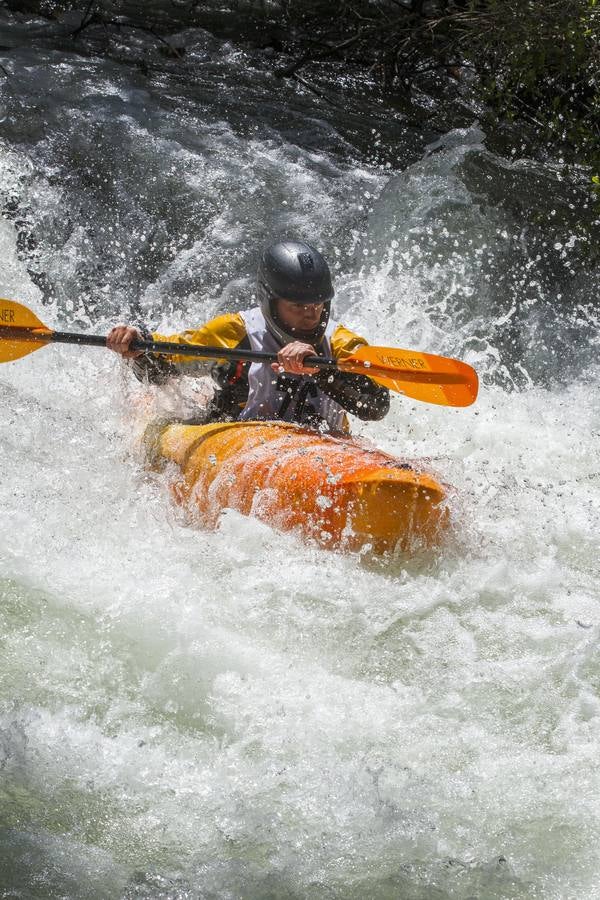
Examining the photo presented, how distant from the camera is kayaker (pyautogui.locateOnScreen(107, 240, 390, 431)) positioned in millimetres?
4172

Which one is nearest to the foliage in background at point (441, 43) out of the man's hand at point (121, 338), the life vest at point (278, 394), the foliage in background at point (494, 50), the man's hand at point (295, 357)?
the foliage in background at point (494, 50)

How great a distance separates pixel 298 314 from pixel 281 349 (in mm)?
181

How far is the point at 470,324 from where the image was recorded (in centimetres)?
639

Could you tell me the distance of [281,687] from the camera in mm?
3221

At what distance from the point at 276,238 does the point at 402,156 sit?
131 centimetres

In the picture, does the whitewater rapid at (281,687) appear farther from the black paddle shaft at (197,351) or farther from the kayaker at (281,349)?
the black paddle shaft at (197,351)

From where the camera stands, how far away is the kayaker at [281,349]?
417 centimetres

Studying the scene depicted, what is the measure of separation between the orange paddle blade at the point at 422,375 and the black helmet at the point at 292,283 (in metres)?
0.26

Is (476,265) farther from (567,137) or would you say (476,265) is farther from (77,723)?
(77,723)

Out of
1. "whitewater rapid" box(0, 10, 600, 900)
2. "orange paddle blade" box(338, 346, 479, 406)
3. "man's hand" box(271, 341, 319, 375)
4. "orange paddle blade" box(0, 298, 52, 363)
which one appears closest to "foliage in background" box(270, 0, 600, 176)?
"whitewater rapid" box(0, 10, 600, 900)

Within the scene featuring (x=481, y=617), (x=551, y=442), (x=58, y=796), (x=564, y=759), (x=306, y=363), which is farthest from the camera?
(x=551, y=442)

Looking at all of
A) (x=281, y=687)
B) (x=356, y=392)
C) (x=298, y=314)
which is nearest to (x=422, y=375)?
(x=356, y=392)

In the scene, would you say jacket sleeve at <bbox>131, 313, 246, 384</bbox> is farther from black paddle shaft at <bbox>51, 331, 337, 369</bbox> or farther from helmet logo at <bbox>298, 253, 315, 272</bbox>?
helmet logo at <bbox>298, 253, 315, 272</bbox>

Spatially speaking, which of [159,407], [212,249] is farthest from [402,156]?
[159,407]
